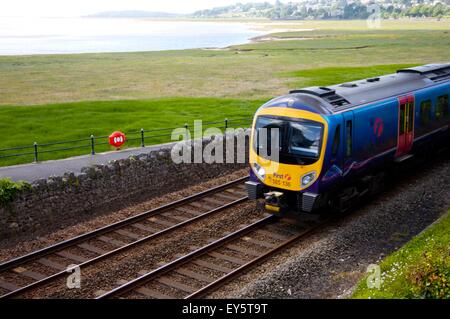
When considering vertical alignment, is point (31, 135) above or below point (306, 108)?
below

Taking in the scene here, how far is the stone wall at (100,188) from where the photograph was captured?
646 inches

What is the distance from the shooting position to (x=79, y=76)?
197ft

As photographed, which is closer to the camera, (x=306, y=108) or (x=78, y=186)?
(x=306, y=108)

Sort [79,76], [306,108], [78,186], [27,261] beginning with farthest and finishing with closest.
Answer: [79,76], [78,186], [306,108], [27,261]

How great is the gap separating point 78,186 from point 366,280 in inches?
382

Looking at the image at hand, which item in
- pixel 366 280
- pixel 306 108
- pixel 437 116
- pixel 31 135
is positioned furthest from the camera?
pixel 31 135

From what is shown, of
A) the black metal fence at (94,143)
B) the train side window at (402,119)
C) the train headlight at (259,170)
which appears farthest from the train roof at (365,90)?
the black metal fence at (94,143)

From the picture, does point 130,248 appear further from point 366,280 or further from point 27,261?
point 366,280

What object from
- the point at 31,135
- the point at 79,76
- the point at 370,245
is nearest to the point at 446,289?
the point at 370,245

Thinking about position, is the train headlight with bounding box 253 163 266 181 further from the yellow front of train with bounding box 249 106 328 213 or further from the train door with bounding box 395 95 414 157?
the train door with bounding box 395 95 414 157

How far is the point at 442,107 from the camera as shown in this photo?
69.7 feet

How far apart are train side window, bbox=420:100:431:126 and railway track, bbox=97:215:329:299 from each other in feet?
20.3

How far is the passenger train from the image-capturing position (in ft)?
49.5

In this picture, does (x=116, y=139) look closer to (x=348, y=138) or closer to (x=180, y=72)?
(x=348, y=138)
